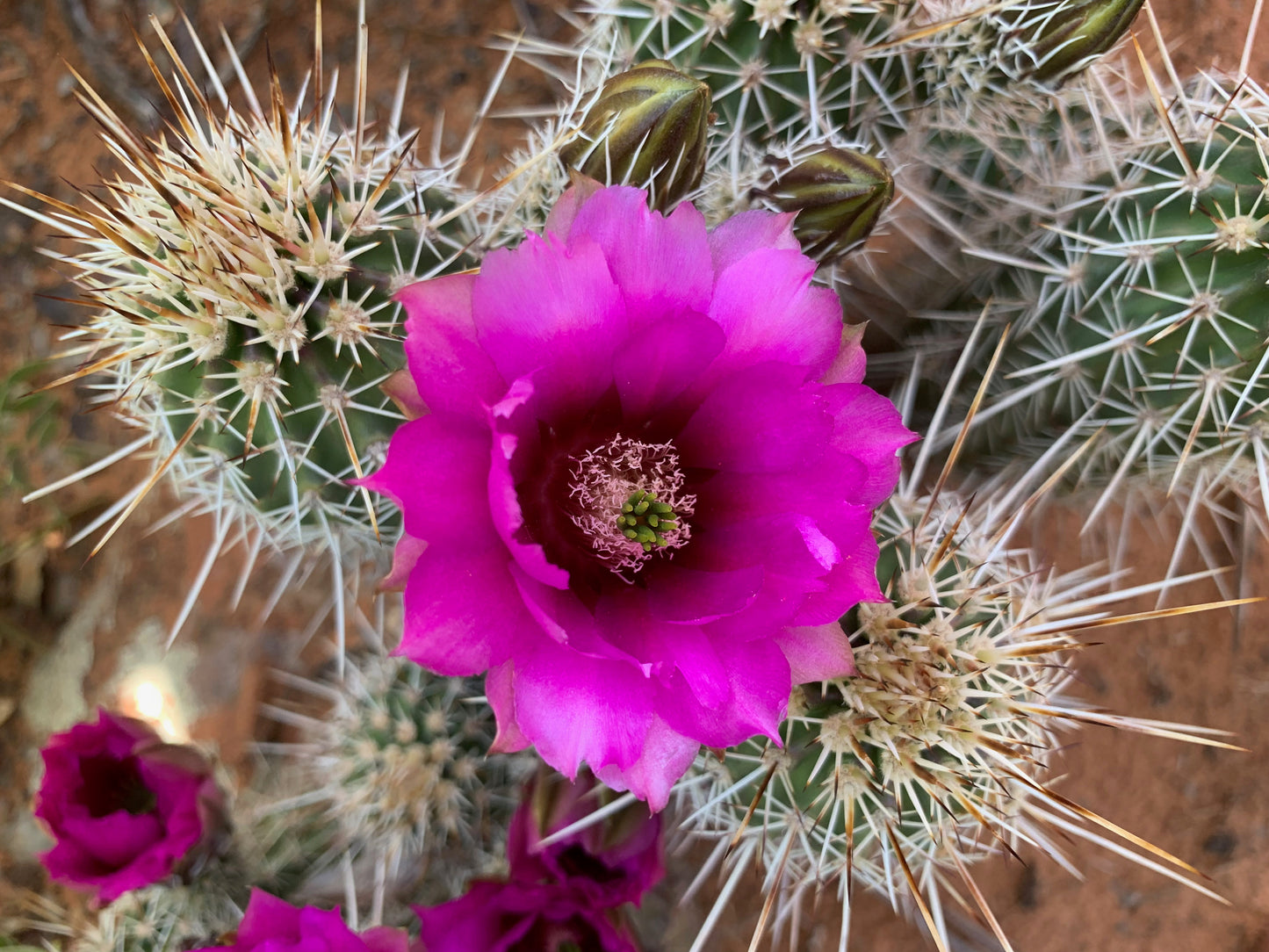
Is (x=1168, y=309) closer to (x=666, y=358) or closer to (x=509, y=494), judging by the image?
(x=666, y=358)

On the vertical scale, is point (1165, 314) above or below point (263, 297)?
below

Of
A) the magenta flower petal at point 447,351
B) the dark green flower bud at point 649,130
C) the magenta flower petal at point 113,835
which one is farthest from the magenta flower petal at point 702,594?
the magenta flower petal at point 113,835

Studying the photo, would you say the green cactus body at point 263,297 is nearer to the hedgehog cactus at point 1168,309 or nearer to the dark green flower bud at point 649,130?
the dark green flower bud at point 649,130

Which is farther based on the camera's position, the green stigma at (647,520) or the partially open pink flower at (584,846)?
the partially open pink flower at (584,846)

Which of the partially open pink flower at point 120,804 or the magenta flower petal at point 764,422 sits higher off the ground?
the magenta flower petal at point 764,422

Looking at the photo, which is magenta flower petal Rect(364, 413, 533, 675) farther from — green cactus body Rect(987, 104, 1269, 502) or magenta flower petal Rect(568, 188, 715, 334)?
green cactus body Rect(987, 104, 1269, 502)

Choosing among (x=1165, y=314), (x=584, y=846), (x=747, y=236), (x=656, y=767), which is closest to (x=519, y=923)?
(x=584, y=846)
